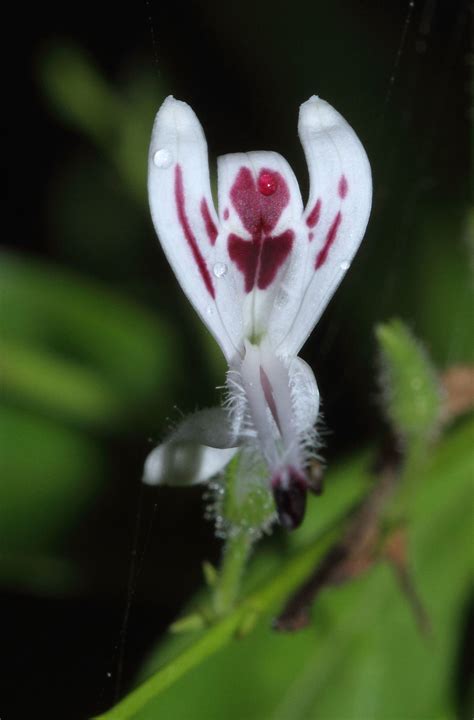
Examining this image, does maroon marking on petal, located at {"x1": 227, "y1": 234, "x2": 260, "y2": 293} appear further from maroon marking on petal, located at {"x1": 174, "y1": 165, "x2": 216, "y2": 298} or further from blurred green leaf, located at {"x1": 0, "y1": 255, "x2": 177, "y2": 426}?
blurred green leaf, located at {"x1": 0, "y1": 255, "x2": 177, "y2": 426}

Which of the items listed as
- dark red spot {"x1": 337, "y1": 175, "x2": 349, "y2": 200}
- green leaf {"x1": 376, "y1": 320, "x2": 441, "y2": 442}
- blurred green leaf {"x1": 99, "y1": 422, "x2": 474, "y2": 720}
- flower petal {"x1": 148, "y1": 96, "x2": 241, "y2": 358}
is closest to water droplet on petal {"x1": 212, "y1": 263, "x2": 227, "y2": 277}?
flower petal {"x1": 148, "y1": 96, "x2": 241, "y2": 358}

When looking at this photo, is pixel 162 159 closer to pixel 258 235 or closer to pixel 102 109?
pixel 258 235

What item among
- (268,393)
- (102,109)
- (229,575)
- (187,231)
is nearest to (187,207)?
(187,231)

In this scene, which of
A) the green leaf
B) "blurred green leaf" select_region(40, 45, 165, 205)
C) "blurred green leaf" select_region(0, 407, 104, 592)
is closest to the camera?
the green leaf

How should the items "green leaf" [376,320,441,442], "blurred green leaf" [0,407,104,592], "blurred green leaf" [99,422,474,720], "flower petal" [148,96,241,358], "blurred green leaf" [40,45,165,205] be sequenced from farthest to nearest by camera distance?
1. "blurred green leaf" [40,45,165,205]
2. "blurred green leaf" [0,407,104,592]
3. "blurred green leaf" [99,422,474,720]
4. "green leaf" [376,320,441,442]
5. "flower petal" [148,96,241,358]

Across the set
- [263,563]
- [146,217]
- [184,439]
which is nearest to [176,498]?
[263,563]

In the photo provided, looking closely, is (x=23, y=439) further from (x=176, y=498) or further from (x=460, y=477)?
(x=460, y=477)

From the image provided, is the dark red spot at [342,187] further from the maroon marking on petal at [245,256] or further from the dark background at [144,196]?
the dark background at [144,196]

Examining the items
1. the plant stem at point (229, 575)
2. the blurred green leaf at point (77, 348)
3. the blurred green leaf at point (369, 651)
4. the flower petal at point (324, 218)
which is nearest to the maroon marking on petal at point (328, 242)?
the flower petal at point (324, 218)
